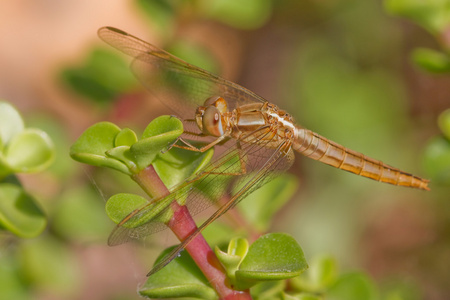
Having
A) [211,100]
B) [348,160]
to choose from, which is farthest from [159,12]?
[348,160]

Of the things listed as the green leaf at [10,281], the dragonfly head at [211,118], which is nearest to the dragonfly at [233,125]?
the dragonfly head at [211,118]

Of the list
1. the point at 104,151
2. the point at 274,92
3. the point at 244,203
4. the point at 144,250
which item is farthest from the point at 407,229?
the point at 104,151

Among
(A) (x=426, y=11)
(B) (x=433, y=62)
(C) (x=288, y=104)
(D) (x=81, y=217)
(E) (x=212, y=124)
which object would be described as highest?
(A) (x=426, y=11)

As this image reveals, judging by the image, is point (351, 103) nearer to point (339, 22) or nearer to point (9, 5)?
point (339, 22)

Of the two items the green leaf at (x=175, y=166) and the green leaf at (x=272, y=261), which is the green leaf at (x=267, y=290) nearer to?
the green leaf at (x=272, y=261)

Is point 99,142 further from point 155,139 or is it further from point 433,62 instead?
point 433,62

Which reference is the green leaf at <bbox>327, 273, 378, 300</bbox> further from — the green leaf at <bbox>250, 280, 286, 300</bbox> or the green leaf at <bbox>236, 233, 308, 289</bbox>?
the green leaf at <bbox>236, 233, 308, 289</bbox>

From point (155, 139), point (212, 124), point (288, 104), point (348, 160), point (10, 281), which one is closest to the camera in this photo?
point (155, 139)

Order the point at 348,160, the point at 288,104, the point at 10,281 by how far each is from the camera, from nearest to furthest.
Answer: the point at 10,281
the point at 348,160
the point at 288,104
